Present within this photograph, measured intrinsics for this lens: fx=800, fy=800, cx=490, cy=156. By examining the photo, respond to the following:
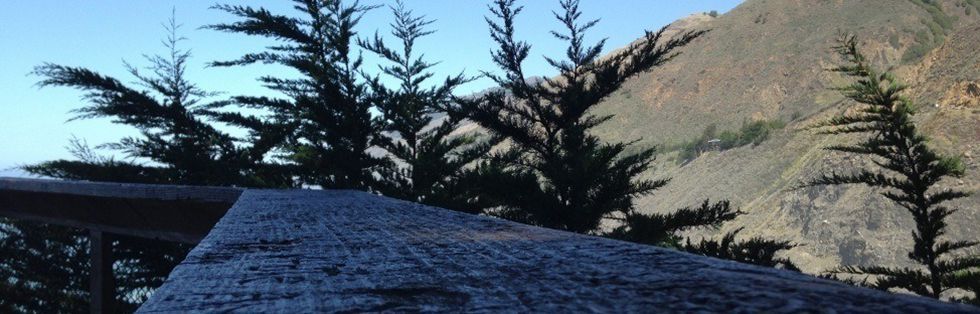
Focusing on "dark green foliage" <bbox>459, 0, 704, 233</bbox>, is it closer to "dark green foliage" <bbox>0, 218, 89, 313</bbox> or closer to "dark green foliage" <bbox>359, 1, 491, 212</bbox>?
"dark green foliage" <bbox>359, 1, 491, 212</bbox>

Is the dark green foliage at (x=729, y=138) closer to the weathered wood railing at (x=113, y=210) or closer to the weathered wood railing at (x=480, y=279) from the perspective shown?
the weathered wood railing at (x=113, y=210)

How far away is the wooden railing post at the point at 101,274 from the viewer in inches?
213

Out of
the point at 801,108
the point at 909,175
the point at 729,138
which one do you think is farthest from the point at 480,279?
the point at 801,108

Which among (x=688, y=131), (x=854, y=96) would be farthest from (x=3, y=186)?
(x=688, y=131)

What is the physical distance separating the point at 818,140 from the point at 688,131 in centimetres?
2252

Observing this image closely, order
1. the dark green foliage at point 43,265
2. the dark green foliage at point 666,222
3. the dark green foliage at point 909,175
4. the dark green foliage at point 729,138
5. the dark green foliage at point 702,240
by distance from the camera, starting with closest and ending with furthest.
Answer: the dark green foliage at point 702,240, the dark green foliage at point 666,222, the dark green foliage at point 909,175, the dark green foliage at point 43,265, the dark green foliage at point 729,138

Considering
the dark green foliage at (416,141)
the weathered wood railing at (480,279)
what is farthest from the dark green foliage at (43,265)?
the weathered wood railing at (480,279)

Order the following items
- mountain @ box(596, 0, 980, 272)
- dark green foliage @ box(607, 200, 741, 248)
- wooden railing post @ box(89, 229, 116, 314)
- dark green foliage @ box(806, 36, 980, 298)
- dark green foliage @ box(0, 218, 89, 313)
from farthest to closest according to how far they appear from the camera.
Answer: mountain @ box(596, 0, 980, 272)
dark green foliage @ box(0, 218, 89, 313)
dark green foliage @ box(806, 36, 980, 298)
dark green foliage @ box(607, 200, 741, 248)
wooden railing post @ box(89, 229, 116, 314)

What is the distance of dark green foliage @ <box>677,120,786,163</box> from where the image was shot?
69.9 metres

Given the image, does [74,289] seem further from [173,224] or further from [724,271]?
[724,271]

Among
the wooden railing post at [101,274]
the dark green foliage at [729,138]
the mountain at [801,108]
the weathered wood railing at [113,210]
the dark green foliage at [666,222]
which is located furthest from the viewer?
the dark green foliage at [729,138]

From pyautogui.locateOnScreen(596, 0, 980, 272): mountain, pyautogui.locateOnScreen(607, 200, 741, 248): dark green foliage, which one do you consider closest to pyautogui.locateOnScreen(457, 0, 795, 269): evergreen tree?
pyautogui.locateOnScreen(607, 200, 741, 248): dark green foliage

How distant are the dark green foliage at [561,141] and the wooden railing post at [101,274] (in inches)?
200

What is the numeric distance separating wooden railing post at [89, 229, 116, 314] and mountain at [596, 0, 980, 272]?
Result: 3451 cm
